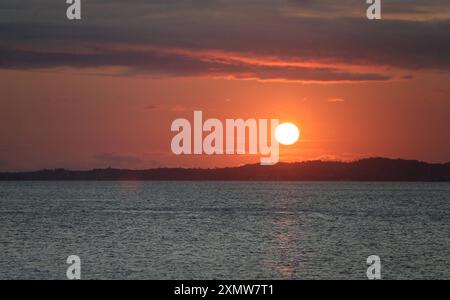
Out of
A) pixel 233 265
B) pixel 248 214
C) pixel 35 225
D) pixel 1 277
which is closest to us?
pixel 1 277

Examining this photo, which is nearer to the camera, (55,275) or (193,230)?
(55,275)

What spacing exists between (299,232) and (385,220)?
30360mm

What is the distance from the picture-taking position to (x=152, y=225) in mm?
100062

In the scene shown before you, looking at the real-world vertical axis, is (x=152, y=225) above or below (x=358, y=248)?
above

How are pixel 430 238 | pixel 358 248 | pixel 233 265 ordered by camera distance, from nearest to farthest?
1. pixel 233 265
2. pixel 358 248
3. pixel 430 238

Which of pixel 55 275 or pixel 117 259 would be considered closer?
pixel 55 275

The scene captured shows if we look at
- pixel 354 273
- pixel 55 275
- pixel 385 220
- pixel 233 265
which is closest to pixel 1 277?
pixel 55 275

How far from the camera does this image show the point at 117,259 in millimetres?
60281

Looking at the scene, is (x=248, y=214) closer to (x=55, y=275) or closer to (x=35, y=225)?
(x=35, y=225)

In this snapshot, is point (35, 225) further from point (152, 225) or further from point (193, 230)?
point (193, 230)
